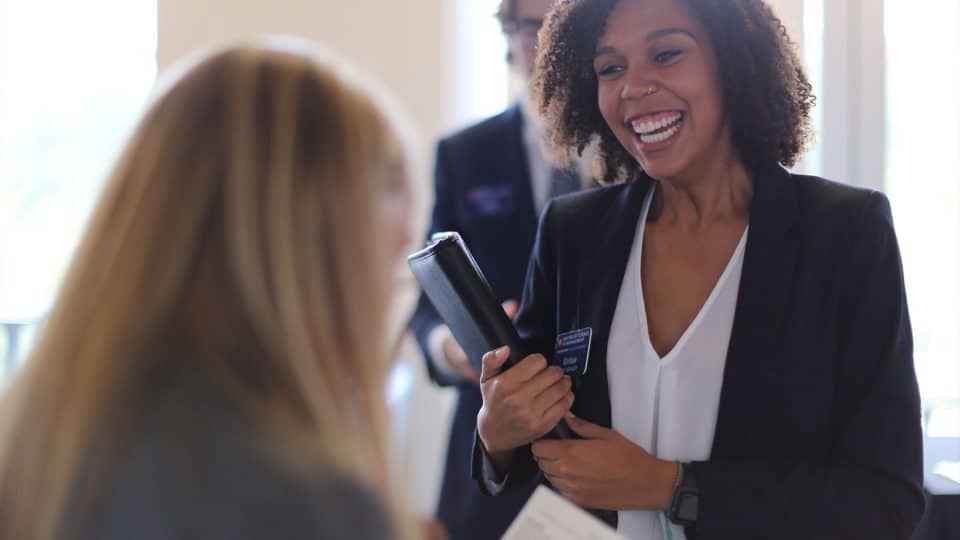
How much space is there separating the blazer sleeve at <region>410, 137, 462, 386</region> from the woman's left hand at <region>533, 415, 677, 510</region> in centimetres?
85

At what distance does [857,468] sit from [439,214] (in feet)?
3.79

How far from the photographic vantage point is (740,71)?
57.1 inches

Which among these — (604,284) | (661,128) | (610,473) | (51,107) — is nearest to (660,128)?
(661,128)

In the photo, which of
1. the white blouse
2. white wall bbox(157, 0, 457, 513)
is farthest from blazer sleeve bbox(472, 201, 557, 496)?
white wall bbox(157, 0, 457, 513)

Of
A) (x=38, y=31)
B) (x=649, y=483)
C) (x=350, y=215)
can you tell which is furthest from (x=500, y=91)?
(x=350, y=215)

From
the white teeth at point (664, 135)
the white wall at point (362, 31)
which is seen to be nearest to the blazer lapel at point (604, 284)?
the white teeth at point (664, 135)

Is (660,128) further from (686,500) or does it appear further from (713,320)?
(686,500)

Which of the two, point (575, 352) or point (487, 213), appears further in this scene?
point (487, 213)

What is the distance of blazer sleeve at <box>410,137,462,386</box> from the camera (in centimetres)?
211

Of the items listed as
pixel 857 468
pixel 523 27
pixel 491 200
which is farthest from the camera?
pixel 491 200

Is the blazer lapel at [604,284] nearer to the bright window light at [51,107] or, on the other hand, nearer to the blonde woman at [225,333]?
the blonde woman at [225,333]

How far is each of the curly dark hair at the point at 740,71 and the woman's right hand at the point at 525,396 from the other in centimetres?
43

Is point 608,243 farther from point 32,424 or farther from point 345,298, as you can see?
point 32,424

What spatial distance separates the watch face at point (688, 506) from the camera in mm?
1221
